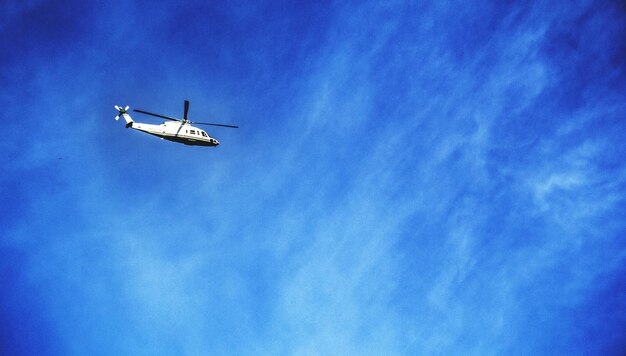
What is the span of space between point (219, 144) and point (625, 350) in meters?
103

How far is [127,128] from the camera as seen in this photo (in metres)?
46.1

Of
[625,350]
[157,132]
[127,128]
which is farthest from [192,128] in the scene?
[625,350]

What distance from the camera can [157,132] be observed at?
45.1 metres

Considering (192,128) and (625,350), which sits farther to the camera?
(625,350)

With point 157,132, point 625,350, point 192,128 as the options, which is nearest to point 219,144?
point 192,128

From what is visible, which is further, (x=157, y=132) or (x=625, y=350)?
(x=625, y=350)

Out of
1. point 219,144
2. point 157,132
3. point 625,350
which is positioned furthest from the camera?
point 625,350

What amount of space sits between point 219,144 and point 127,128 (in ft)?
37.0

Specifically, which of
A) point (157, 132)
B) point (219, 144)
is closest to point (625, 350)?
point (219, 144)

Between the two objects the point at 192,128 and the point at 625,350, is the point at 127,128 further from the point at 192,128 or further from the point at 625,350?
the point at 625,350

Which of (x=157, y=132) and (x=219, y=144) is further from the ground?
(x=219, y=144)

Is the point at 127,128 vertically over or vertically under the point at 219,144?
under

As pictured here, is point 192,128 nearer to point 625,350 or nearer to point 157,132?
point 157,132

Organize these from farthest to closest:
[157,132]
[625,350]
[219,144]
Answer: [625,350] → [219,144] → [157,132]
